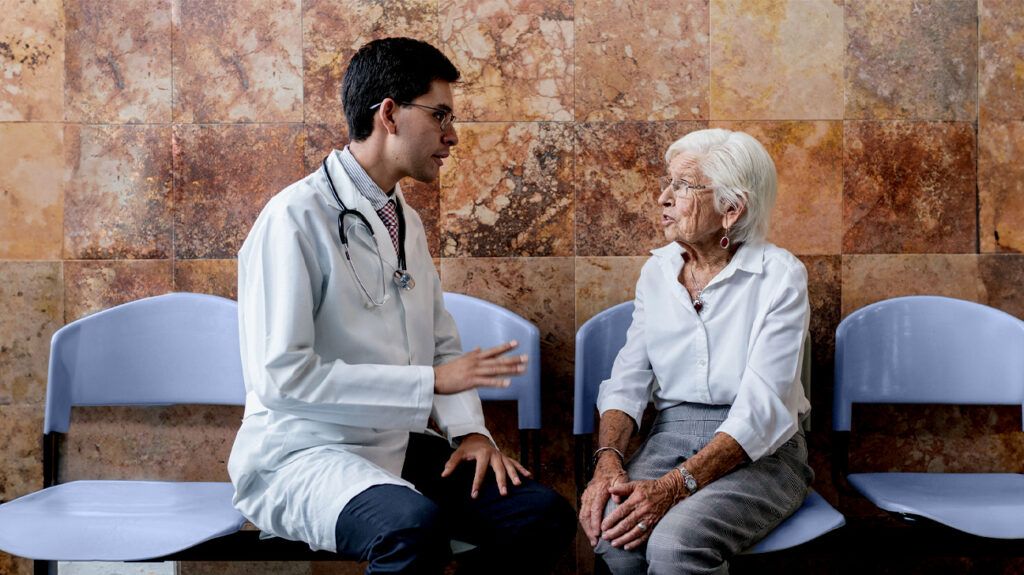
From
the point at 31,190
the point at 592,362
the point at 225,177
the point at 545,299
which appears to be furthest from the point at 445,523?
the point at 31,190

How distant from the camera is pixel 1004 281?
285cm

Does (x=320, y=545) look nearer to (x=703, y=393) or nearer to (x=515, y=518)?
(x=515, y=518)

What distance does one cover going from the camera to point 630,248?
2.84 metres

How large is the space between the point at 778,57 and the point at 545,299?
3.75 ft

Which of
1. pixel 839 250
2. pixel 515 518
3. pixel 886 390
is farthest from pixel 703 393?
pixel 839 250

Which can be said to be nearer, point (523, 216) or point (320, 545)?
point (320, 545)

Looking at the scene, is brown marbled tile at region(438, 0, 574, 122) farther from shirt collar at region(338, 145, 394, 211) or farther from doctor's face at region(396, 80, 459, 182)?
shirt collar at region(338, 145, 394, 211)

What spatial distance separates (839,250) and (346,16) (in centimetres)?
187

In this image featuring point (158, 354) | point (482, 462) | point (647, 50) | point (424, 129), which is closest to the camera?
point (482, 462)

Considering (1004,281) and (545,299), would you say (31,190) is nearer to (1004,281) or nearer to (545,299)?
(545,299)

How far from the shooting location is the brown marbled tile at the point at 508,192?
2.82 m

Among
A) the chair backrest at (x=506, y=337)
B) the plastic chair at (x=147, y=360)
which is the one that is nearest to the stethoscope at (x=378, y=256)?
the chair backrest at (x=506, y=337)

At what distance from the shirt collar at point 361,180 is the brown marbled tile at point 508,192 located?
30.2 inches

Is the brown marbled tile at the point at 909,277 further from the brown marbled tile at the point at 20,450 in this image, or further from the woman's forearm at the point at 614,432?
the brown marbled tile at the point at 20,450
